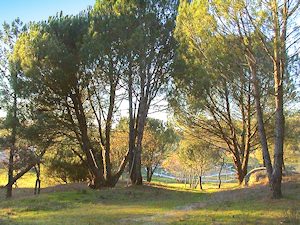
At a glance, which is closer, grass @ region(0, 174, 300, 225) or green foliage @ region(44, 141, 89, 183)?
grass @ region(0, 174, 300, 225)

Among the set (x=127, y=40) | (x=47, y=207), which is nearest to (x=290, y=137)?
(x=127, y=40)

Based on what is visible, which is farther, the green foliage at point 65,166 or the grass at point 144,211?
the green foliage at point 65,166

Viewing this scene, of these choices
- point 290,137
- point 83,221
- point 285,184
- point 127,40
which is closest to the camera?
point 83,221

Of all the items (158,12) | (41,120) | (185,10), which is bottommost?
(41,120)

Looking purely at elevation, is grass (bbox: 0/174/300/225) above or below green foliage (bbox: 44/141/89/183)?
below

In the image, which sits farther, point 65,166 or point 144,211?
point 65,166

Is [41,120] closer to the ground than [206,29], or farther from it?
closer to the ground

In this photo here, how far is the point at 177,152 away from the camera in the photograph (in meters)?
39.2

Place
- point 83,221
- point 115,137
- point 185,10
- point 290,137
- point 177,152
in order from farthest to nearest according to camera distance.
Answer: point 177,152 → point 115,137 → point 290,137 → point 185,10 → point 83,221

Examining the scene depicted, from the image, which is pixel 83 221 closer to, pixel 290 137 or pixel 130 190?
pixel 130 190

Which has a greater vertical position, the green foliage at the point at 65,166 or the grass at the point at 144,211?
the green foliage at the point at 65,166

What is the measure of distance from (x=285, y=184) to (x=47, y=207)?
372 inches

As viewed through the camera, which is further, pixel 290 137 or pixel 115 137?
pixel 115 137

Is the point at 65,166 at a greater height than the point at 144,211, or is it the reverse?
the point at 65,166
